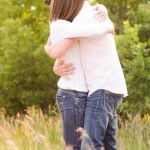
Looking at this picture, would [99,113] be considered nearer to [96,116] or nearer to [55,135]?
[96,116]

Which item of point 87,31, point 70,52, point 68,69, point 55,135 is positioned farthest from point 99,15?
point 55,135

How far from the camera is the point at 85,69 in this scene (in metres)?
4.23

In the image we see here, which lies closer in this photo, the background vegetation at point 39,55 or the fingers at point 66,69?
the fingers at point 66,69

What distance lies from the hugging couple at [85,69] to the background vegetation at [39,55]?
333 centimetres

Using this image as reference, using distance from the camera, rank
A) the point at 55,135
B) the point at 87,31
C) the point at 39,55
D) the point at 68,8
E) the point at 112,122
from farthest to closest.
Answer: the point at 39,55, the point at 55,135, the point at 112,122, the point at 68,8, the point at 87,31

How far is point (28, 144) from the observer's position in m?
5.85

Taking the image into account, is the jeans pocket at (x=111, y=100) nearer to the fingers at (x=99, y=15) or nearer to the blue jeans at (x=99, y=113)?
the blue jeans at (x=99, y=113)

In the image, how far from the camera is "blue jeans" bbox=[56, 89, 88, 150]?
4.19 metres

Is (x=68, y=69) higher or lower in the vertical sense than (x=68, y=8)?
lower

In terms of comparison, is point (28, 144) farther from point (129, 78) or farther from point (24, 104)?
point (24, 104)

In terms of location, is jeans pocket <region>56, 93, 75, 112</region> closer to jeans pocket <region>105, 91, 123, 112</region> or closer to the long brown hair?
jeans pocket <region>105, 91, 123, 112</region>

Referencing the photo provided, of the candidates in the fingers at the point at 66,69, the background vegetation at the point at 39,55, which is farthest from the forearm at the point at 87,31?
the background vegetation at the point at 39,55

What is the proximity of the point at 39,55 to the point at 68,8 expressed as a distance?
4.62 meters

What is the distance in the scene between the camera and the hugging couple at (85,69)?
165 inches
